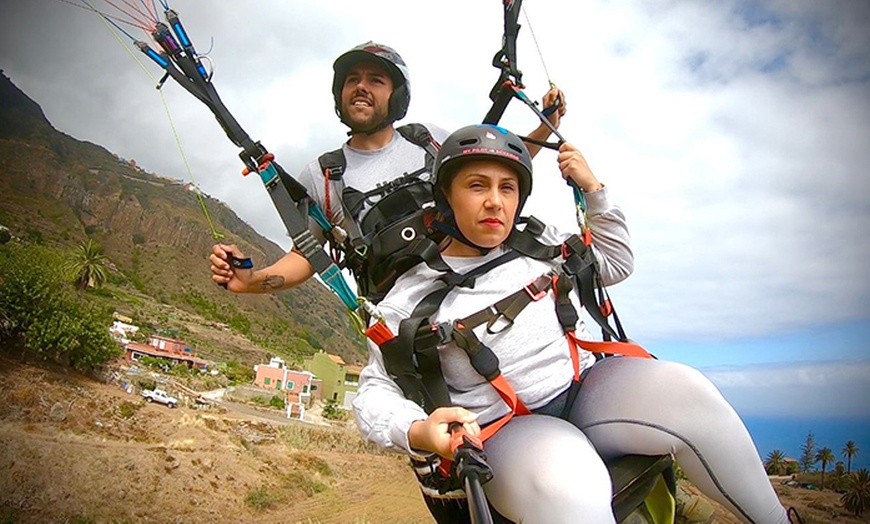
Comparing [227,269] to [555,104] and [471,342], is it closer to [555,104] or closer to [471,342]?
[471,342]

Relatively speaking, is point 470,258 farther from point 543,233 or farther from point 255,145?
point 255,145

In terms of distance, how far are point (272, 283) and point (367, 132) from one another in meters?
0.99

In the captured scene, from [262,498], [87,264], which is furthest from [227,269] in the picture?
[87,264]

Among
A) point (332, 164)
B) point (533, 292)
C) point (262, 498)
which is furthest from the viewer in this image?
point (262, 498)

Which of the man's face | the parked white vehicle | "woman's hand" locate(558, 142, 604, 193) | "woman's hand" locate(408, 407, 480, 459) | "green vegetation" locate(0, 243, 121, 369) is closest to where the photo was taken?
"woman's hand" locate(408, 407, 480, 459)

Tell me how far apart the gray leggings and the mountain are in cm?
5247

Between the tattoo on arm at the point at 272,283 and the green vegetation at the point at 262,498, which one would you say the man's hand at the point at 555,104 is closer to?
the tattoo on arm at the point at 272,283

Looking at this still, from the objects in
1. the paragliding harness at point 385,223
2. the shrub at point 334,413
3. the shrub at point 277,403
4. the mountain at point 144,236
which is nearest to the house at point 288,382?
the shrub at point 277,403

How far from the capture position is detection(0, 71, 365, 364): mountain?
60500 millimetres

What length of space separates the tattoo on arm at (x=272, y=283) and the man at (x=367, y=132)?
0.08 metres

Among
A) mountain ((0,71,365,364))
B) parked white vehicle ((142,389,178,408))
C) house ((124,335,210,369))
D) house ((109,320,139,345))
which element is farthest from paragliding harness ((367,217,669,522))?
mountain ((0,71,365,364))

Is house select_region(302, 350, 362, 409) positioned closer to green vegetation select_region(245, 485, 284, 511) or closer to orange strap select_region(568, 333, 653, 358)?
green vegetation select_region(245, 485, 284, 511)

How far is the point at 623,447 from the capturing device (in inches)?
72.9

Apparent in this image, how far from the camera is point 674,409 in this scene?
69.5 inches
